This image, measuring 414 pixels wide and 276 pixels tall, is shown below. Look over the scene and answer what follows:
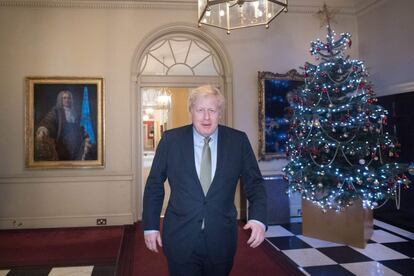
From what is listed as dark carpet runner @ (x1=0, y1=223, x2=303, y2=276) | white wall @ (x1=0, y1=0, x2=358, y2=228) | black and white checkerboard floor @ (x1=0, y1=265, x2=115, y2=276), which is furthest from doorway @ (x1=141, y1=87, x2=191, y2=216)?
black and white checkerboard floor @ (x1=0, y1=265, x2=115, y2=276)

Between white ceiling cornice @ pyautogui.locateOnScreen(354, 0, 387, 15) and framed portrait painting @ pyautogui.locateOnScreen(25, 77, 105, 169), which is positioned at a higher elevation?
white ceiling cornice @ pyautogui.locateOnScreen(354, 0, 387, 15)

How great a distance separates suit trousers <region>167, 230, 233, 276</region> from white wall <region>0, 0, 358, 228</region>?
11.6 feet

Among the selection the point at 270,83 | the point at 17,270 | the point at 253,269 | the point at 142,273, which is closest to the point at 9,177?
the point at 17,270

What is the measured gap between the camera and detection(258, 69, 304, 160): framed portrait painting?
530cm

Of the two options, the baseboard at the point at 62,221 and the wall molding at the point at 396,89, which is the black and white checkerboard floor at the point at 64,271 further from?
the wall molding at the point at 396,89

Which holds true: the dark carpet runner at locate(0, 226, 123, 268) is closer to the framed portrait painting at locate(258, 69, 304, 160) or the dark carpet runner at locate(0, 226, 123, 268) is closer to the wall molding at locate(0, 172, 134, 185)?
the wall molding at locate(0, 172, 134, 185)

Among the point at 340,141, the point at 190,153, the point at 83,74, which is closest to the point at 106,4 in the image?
the point at 83,74

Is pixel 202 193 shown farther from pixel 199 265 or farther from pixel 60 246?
pixel 60 246

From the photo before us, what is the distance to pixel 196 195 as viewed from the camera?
1.68 metres

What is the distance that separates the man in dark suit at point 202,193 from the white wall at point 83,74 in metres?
3.44

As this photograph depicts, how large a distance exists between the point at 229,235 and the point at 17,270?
2.66m

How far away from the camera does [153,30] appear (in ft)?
16.9

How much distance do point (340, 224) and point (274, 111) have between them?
2.03 m

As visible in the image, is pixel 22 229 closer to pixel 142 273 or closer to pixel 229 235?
pixel 142 273
